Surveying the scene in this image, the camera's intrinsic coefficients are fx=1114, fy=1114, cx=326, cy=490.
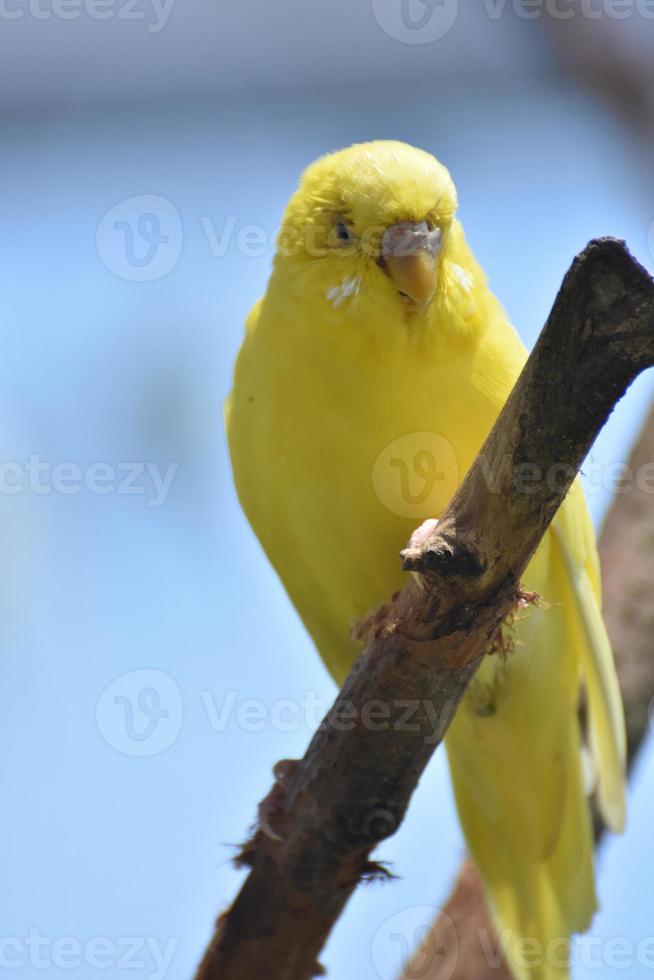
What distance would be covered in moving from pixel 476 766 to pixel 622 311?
292cm

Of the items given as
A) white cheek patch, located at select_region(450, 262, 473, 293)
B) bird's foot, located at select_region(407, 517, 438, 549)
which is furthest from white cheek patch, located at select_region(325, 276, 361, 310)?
bird's foot, located at select_region(407, 517, 438, 549)

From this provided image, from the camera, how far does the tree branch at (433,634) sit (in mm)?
2609

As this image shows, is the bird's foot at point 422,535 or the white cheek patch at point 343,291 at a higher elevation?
the white cheek patch at point 343,291

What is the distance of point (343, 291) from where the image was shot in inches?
154

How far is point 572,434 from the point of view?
110 inches

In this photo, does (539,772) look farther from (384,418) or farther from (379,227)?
(379,227)

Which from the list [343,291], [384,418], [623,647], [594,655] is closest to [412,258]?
[343,291]

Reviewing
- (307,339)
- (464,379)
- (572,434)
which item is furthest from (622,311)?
(307,339)

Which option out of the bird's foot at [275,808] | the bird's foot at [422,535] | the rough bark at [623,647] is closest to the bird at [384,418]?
the bird's foot at [422,535]

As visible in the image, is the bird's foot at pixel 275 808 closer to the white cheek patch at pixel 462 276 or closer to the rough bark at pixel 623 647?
the rough bark at pixel 623 647

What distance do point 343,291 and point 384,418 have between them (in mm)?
479

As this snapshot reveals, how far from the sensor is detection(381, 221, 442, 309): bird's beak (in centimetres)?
376

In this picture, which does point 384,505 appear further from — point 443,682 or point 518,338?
point 518,338

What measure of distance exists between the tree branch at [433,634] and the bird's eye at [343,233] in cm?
127
